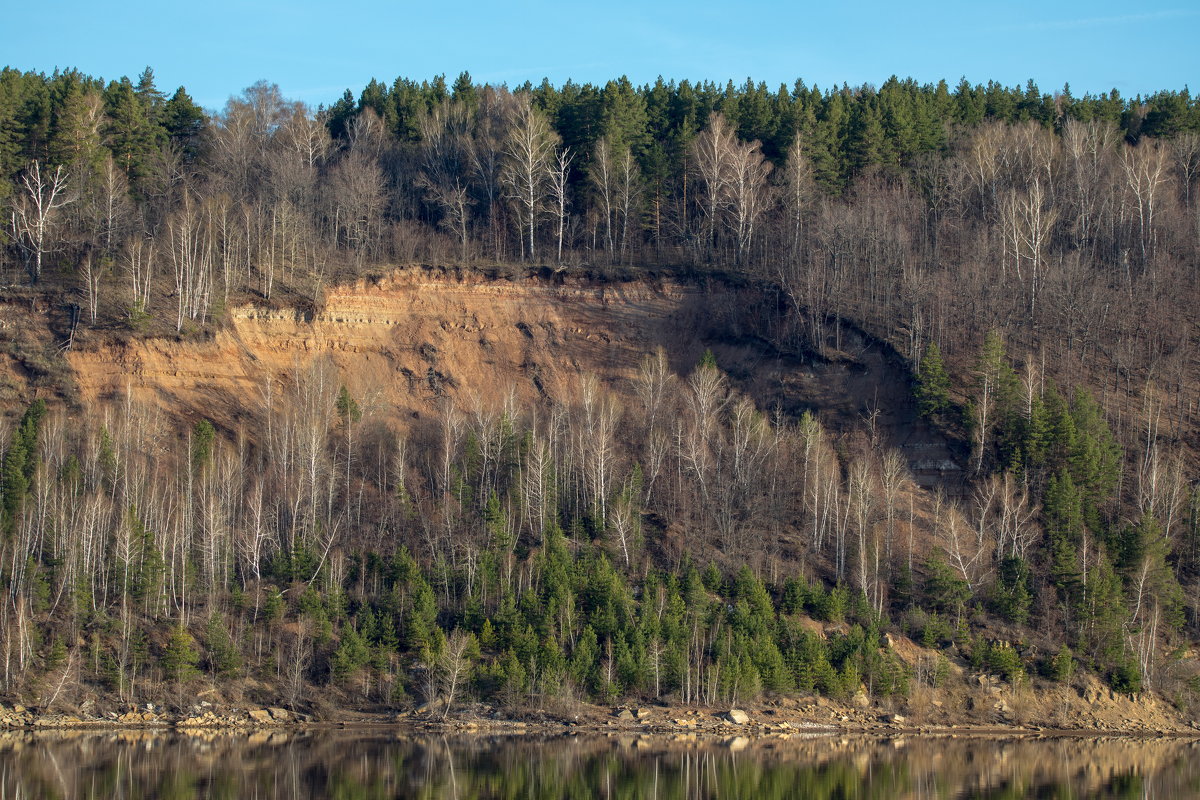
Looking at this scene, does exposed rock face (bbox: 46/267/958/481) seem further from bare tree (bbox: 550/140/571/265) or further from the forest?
bare tree (bbox: 550/140/571/265)

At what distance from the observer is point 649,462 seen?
210ft

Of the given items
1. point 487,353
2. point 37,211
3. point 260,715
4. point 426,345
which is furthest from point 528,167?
point 260,715

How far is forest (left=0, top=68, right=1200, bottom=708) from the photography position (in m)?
53.3

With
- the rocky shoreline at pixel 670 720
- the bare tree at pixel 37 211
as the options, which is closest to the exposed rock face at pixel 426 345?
the bare tree at pixel 37 211

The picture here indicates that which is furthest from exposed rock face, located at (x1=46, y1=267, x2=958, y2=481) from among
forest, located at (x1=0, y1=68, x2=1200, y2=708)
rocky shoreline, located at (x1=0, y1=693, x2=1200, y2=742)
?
rocky shoreline, located at (x1=0, y1=693, x2=1200, y2=742)

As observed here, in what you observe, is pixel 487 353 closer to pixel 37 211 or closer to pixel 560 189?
pixel 560 189

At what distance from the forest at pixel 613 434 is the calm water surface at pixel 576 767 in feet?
12.8

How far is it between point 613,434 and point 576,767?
2567cm

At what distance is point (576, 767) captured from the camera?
4278cm

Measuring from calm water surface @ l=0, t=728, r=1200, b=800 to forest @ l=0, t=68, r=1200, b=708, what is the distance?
391 cm

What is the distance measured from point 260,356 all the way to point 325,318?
4.62m

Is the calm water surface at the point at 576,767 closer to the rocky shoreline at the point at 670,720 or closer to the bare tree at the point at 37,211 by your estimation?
the rocky shoreline at the point at 670,720

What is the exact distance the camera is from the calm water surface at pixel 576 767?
127 ft

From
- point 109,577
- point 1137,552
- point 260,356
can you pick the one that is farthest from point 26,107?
point 1137,552
